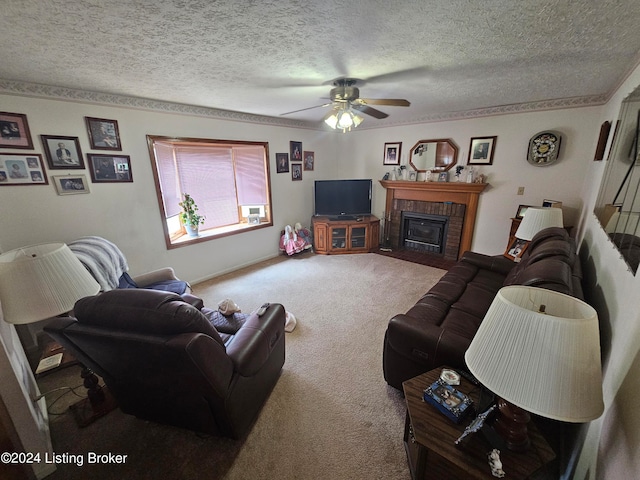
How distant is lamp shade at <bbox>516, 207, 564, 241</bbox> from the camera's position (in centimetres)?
244

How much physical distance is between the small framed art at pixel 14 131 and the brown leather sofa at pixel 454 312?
3408mm

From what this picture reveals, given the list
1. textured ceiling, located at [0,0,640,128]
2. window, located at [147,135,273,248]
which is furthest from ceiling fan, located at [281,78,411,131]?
window, located at [147,135,273,248]

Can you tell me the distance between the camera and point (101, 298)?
3.78 ft

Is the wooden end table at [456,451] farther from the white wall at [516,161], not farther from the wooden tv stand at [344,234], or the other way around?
the wooden tv stand at [344,234]

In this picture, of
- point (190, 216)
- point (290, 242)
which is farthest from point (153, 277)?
point (290, 242)

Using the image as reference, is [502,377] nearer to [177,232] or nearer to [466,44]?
[466,44]

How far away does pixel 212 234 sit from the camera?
3.77 metres

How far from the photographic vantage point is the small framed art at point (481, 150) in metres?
3.67

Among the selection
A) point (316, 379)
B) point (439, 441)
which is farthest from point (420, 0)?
point (316, 379)

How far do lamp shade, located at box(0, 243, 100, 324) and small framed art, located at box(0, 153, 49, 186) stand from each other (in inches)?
58.9

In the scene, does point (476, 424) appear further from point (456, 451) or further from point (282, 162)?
point (282, 162)

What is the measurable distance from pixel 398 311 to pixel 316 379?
1.31 m

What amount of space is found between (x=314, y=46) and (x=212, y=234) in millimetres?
2908

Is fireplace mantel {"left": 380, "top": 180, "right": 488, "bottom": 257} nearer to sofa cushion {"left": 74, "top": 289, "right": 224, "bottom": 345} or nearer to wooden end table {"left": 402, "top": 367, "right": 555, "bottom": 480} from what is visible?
wooden end table {"left": 402, "top": 367, "right": 555, "bottom": 480}
